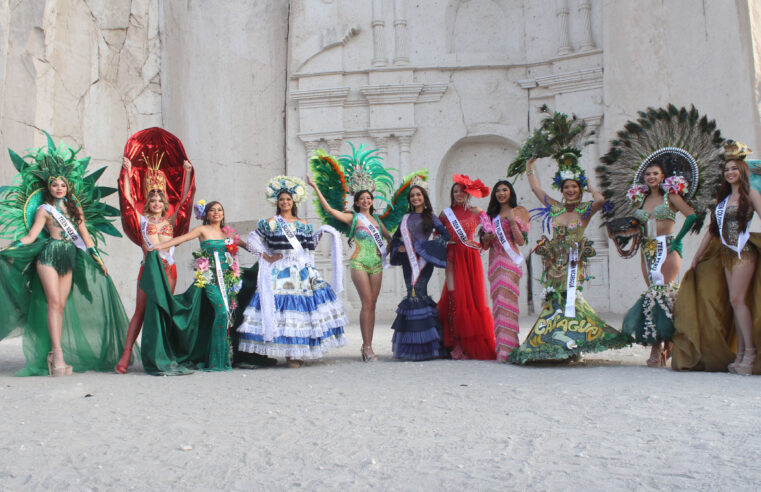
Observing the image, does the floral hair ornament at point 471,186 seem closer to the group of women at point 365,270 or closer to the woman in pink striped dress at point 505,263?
the group of women at point 365,270

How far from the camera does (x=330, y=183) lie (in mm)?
7316

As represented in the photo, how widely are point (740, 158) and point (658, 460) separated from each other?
3287 mm

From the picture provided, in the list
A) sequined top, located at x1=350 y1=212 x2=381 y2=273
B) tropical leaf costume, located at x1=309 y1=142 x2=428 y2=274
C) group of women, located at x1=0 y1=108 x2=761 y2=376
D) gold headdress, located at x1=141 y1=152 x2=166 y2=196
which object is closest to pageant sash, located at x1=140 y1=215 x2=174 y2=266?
group of women, located at x1=0 y1=108 x2=761 y2=376

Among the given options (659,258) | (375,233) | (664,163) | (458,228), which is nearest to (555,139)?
(664,163)

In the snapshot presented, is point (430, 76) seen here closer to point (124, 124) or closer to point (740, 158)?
point (124, 124)

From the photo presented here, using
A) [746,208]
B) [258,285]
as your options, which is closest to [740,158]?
→ [746,208]

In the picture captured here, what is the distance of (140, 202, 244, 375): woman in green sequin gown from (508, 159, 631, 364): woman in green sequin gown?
103 inches

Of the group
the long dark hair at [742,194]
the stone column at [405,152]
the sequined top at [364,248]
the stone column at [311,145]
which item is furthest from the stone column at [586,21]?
the long dark hair at [742,194]

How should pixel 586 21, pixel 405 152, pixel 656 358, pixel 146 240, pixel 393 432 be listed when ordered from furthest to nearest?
pixel 405 152, pixel 586 21, pixel 146 240, pixel 656 358, pixel 393 432

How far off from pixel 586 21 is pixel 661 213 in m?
7.27

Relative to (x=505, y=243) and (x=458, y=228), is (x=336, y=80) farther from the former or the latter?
(x=505, y=243)

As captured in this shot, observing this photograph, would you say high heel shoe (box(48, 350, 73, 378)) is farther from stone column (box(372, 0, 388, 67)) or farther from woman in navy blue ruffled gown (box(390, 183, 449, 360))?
stone column (box(372, 0, 388, 67))

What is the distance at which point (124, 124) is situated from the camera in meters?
12.5

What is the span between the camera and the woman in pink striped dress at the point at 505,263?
6.43 meters
